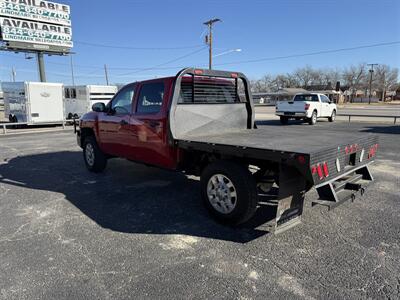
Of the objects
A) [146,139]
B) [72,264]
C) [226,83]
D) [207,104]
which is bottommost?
[72,264]

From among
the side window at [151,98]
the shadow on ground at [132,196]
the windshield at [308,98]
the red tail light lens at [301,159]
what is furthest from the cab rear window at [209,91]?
the windshield at [308,98]

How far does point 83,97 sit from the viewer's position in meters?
21.1

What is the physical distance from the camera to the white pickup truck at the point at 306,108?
63.5 feet

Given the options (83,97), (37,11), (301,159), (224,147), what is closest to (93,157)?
(224,147)

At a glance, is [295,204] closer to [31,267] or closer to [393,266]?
[393,266]

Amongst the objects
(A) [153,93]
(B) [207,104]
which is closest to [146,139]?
Answer: (A) [153,93]

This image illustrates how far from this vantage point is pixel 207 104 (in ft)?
17.2

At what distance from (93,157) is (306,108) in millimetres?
15341

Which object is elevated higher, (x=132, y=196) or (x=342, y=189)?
(x=342, y=189)

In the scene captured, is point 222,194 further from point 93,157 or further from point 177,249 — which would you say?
point 93,157

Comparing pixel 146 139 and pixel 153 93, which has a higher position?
pixel 153 93

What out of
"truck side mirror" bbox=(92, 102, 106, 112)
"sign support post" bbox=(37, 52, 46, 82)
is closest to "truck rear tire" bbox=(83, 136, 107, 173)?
"truck side mirror" bbox=(92, 102, 106, 112)

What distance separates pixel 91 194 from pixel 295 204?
353cm

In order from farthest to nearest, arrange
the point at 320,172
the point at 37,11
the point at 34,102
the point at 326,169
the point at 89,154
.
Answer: the point at 37,11
the point at 34,102
the point at 89,154
the point at 326,169
the point at 320,172
